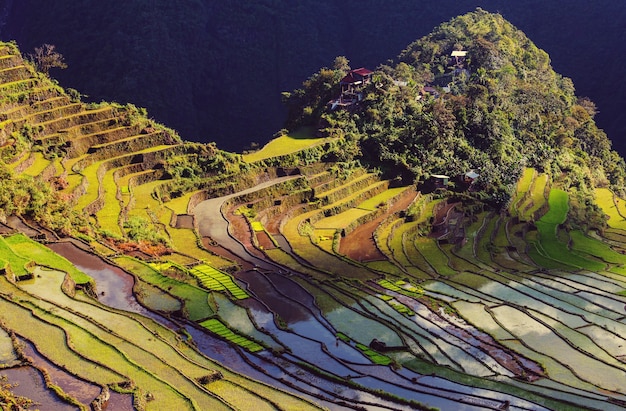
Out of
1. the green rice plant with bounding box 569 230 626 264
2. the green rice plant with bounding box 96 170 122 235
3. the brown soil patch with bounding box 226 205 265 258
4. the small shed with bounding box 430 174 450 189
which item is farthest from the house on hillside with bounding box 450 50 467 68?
the green rice plant with bounding box 96 170 122 235

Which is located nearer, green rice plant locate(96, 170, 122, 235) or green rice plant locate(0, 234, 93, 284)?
green rice plant locate(0, 234, 93, 284)

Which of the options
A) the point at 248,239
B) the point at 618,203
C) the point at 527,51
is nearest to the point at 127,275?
the point at 248,239

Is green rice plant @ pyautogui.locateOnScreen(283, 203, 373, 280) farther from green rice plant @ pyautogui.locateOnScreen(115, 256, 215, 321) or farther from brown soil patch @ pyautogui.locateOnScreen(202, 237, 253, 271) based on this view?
green rice plant @ pyautogui.locateOnScreen(115, 256, 215, 321)

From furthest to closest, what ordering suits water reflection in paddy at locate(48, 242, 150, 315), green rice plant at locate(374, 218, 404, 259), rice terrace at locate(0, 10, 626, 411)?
green rice plant at locate(374, 218, 404, 259), water reflection in paddy at locate(48, 242, 150, 315), rice terrace at locate(0, 10, 626, 411)

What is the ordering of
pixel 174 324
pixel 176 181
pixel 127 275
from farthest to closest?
pixel 176 181, pixel 127 275, pixel 174 324

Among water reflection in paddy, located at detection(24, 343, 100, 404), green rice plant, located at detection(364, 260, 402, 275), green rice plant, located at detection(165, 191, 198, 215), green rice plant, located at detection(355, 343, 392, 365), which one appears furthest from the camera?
green rice plant, located at detection(165, 191, 198, 215)

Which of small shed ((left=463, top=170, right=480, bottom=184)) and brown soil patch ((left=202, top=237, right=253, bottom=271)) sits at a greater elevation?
small shed ((left=463, top=170, right=480, bottom=184))

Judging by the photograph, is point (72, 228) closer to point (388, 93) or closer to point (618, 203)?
point (388, 93)
